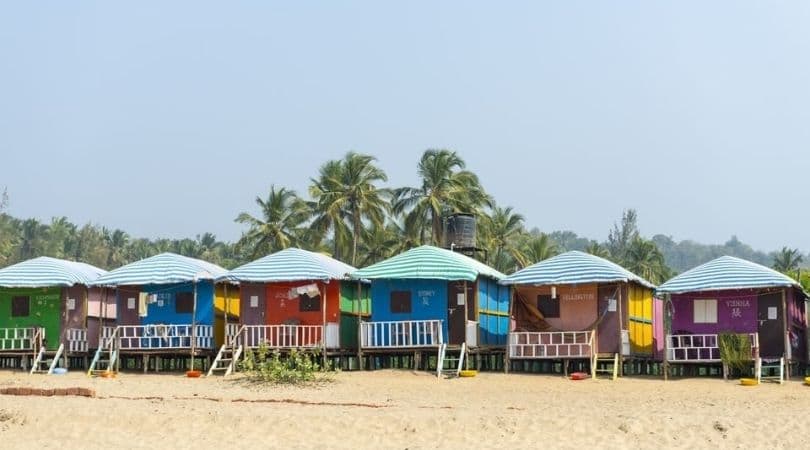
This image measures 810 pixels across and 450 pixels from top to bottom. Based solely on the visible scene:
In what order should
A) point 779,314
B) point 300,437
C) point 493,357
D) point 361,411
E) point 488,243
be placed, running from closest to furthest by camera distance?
point 300,437
point 361,411
point 779,314
point 493,357
point 488,243

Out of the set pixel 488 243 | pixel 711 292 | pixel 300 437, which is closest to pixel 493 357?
pixel 711 292

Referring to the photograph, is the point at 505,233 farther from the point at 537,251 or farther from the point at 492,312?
the point at 492,312

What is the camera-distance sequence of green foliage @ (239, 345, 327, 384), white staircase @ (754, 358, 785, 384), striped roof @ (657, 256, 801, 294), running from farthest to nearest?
striped roof @ (657, 256, 801, 294) < white staircase @ (754, 358, 785, 384) < green foliage @ (239, 345, 327, 384)

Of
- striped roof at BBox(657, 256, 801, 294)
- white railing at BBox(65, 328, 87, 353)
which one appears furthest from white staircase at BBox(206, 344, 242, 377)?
striped roof at BBox(657, 256, 801, 294)

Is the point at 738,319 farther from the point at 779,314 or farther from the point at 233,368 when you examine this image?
the point at 233,368

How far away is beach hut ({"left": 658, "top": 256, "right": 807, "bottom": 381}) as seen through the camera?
2530cm

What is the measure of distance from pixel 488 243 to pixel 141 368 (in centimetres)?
2257

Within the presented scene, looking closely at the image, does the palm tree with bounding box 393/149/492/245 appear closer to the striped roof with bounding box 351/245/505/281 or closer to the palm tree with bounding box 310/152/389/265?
the palm tree with bounding box 310/152/389/265

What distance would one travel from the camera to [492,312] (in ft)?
95.3

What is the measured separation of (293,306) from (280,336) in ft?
3.49

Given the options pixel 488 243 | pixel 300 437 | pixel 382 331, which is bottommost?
pixel 300 437

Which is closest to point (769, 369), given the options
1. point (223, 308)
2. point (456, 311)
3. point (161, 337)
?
point (456, 311)

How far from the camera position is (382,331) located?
27.3 m

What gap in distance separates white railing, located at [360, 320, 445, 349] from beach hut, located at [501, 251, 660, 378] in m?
1.87
